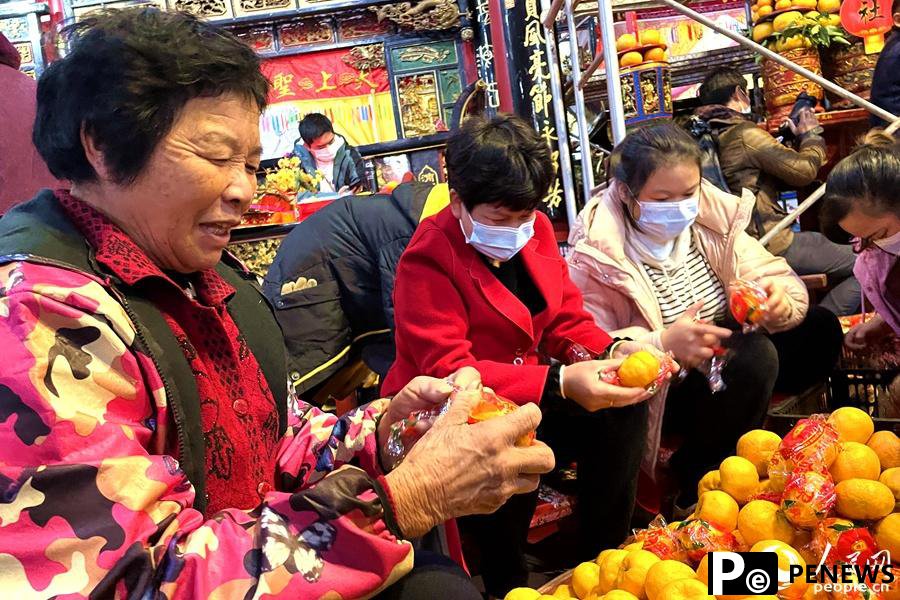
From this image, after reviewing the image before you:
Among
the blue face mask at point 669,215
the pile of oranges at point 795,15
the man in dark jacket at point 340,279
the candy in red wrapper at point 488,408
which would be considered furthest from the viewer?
the pile of oranges at point 795,15

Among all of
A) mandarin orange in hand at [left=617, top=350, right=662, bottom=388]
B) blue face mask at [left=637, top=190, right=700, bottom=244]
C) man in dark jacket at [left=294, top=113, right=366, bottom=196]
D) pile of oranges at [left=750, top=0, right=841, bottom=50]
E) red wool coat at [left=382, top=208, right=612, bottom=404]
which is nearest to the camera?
mandarin orange in hand at [left=617, top=350, right=662, bottom=388]

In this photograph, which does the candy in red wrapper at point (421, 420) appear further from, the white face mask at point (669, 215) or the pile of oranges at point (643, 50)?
the pile of oranges at point (643, 50)

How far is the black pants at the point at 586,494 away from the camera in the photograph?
2.02 meters

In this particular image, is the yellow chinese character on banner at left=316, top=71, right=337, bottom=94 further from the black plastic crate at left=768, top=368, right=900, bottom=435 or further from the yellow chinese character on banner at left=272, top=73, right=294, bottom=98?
the black plastic crate at left=768, top=368, right=900, bottom=435

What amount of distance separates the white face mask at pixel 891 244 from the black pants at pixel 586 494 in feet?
2.71

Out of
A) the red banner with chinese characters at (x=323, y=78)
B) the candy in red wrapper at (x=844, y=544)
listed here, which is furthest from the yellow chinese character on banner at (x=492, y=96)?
the candy in red wrapper at (x=844, y=544)

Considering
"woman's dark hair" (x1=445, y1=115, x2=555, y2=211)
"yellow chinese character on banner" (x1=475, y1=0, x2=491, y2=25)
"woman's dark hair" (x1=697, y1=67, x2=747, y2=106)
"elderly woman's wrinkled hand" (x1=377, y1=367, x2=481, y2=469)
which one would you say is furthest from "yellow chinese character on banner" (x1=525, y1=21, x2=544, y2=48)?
"yellow chinese character on banner" (x1=475, y1=0, x2=491, y2=25)

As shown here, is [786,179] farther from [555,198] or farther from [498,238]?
[498,238]

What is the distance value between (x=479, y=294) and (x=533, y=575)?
0.86 m

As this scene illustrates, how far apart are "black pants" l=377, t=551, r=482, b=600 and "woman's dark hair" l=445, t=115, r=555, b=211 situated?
1043 mm

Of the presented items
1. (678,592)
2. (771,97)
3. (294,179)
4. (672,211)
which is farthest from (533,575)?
(771,97)

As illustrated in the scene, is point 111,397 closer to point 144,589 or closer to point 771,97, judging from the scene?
point 144,589

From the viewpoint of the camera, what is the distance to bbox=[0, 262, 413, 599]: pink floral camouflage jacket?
873mm

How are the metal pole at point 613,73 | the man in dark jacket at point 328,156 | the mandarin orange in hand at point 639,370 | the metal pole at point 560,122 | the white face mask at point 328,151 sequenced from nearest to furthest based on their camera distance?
1. the mandarin orange in hand at point 639,370
2. the metal pole at point 613,73
3. the metal pole at point 560,122
4. the man in dark jacket at point 328,156
5. the white face mask at point 328,151
